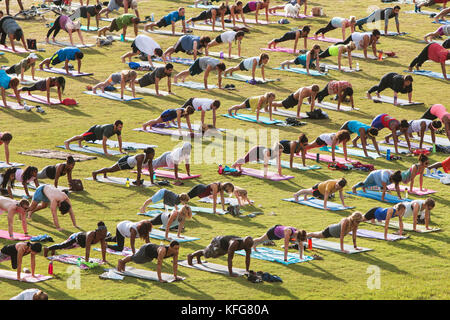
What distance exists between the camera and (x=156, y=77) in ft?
155

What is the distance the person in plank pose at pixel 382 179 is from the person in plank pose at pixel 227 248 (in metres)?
8.07

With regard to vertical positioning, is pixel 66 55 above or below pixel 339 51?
→ above

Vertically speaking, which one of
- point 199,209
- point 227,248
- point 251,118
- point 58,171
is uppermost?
point 227,248

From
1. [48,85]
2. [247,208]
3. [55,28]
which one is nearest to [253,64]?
[48,85]

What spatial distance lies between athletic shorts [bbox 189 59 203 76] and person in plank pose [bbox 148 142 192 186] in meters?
12.3

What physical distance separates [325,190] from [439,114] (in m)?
11.0

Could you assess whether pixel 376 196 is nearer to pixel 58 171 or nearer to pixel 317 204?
pixel 317 204

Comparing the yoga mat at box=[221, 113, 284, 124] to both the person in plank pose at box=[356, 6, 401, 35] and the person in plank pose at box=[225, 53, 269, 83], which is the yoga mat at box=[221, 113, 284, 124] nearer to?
the person in plank pose at box=[225, 53, 269, 83]

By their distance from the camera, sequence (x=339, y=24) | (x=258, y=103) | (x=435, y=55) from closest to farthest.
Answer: (x=258, y=103)
(x=435, y=55)
(x=339, y=24)

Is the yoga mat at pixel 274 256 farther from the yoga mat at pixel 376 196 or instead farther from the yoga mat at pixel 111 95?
the yoga mat at pixel 111 95

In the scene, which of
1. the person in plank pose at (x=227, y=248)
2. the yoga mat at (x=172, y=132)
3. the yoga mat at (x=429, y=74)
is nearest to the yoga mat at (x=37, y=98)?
the yoga mat at (x=172, y=132)

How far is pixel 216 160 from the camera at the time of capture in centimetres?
3888

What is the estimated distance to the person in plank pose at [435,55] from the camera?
168 feet

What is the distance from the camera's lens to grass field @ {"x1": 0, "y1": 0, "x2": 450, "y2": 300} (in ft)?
84.9
